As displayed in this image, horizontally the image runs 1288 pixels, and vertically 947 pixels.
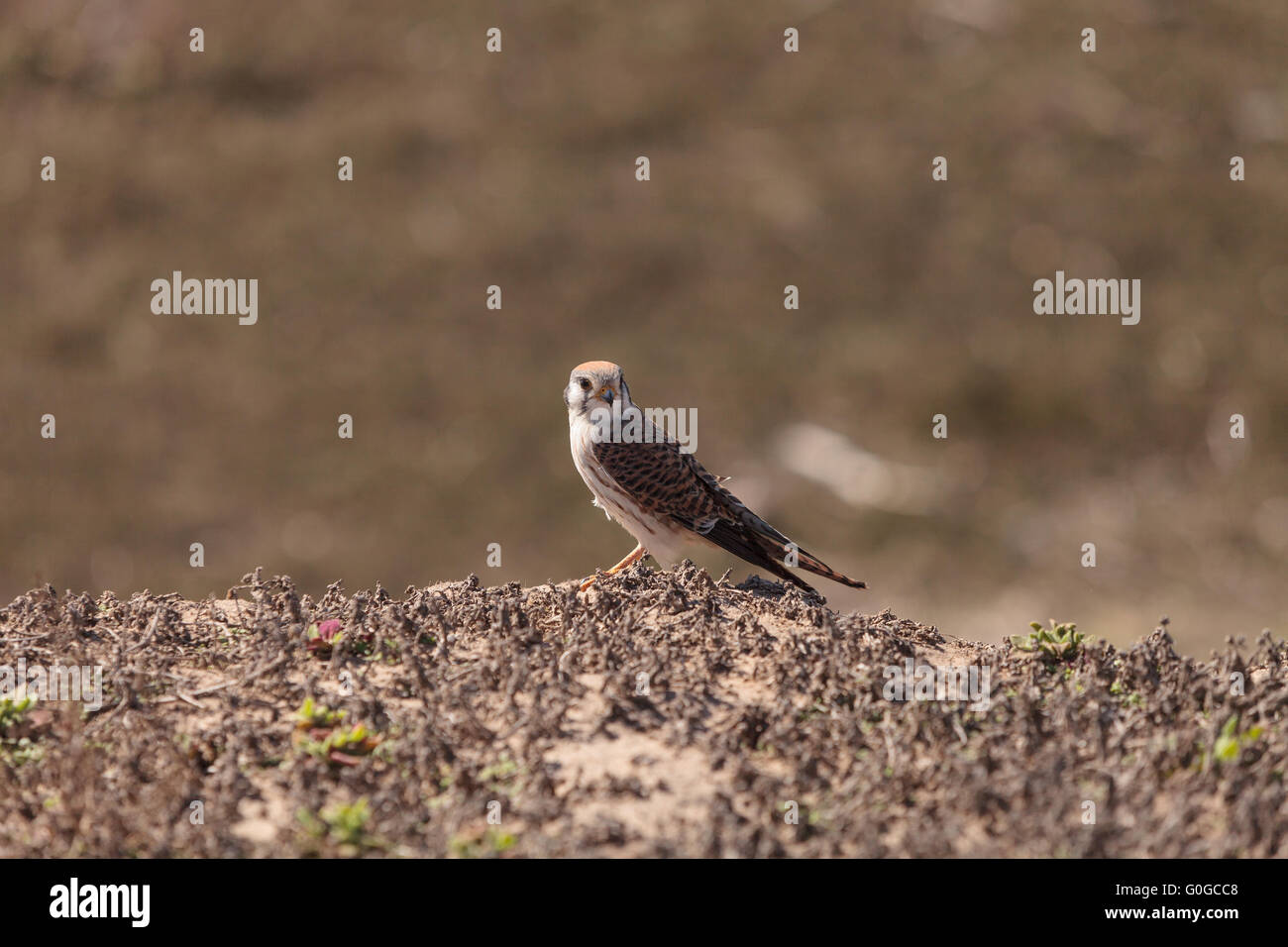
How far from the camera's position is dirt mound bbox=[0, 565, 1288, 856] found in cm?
432

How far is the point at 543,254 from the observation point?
2577 cm

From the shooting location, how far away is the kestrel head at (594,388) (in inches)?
338

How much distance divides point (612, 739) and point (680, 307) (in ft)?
66.1

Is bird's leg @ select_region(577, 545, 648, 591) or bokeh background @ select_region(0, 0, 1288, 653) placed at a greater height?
bokeh background @ select_region(0, 0, 1288, 653)

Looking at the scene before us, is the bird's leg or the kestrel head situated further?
the kestrel head

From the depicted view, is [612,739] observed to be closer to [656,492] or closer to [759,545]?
[656,492]

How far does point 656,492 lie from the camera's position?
8.26 m

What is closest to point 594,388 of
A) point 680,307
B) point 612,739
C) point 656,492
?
point 656,492

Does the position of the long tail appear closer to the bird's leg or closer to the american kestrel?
the american kestrel

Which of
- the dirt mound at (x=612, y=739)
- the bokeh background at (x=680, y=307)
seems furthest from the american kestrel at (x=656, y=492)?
the bokeh background at (x=680, y=307)

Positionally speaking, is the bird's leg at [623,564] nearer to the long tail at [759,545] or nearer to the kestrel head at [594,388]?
the long tail at [759,545]

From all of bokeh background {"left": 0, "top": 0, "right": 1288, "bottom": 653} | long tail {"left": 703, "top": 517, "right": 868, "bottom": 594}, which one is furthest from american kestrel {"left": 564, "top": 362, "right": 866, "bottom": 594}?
bokeh background {"left": 0, "top": 0, "right": 1288, "bottom": 653}

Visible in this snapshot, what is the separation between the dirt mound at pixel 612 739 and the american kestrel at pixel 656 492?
2144mm
